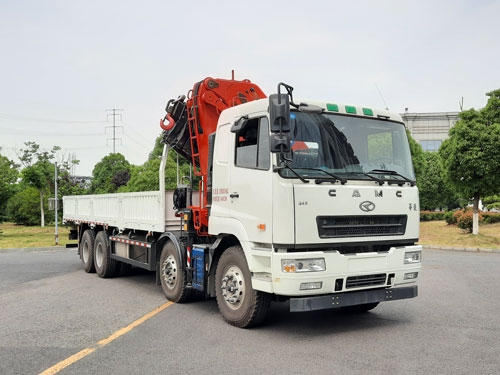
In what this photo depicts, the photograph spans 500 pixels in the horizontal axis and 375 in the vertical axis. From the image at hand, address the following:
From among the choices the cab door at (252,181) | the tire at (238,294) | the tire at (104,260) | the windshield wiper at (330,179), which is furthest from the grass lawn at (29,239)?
the windshield wiper at (330,179)

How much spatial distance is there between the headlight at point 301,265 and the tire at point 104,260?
21.6 ft

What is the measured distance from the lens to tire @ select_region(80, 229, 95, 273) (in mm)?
12539

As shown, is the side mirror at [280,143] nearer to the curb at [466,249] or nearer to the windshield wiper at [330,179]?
the windshield wiper at [330,179]

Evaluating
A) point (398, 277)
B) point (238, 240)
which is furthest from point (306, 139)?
point (398, 277)

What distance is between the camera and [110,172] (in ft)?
223

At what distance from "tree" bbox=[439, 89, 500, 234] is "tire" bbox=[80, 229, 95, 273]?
13993 mm

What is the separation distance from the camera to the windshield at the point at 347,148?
6262mm

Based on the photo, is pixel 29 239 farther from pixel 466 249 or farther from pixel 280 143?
pixel 280 143

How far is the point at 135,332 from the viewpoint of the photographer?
654 cm

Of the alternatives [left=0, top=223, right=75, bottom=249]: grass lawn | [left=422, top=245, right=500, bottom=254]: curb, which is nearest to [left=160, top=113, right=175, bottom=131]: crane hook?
[left=422, top=245, right=500, bottom=254]: curb

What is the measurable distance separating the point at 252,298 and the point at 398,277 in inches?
74.8

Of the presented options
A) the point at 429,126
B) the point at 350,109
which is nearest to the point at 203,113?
the point at 350,109

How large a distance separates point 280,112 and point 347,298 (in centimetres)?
236

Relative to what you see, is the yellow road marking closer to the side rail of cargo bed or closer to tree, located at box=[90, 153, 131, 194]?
the side rail of cargo bed
